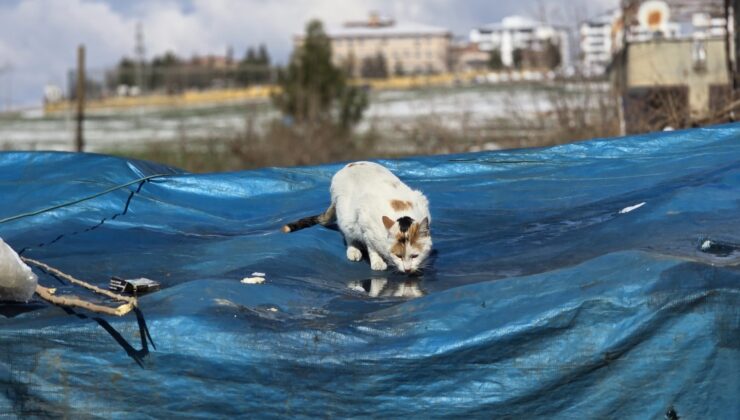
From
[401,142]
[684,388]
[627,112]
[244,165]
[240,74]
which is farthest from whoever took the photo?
[240,74]

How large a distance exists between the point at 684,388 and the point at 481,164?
10.1ft

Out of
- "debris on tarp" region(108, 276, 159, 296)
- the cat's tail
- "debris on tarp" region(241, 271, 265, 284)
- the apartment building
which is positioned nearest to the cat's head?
"debris on tarp" region(241, 271, 265, 284)

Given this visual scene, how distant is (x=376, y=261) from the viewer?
447 centimetres

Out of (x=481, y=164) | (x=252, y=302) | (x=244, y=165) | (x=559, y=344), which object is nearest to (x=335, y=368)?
(x=252, y=302)

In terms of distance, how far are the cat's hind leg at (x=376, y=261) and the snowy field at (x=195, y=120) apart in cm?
1799

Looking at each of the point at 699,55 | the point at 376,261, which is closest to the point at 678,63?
the point at 699,55

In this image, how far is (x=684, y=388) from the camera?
3.13m

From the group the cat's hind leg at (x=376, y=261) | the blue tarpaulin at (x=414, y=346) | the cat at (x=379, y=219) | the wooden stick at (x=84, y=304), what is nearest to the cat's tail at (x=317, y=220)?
the cat at (x=379, y=219)

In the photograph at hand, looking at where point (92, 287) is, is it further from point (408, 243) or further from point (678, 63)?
point (678, 63)

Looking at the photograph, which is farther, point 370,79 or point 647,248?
point 370,79

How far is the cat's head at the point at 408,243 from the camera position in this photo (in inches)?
165

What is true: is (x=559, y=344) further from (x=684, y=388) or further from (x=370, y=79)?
(x=370, y=79)

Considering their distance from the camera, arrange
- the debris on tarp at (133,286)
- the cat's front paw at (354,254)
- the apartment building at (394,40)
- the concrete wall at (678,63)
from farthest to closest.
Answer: the apartment building at (394,40) → the concrete wall at (678,63) → the cat's front paw at (354,254) → the debris on tarp at (133,286)

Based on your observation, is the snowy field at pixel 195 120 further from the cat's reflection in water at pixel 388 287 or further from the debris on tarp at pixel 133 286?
the debris on tarp at pixel 133 286
